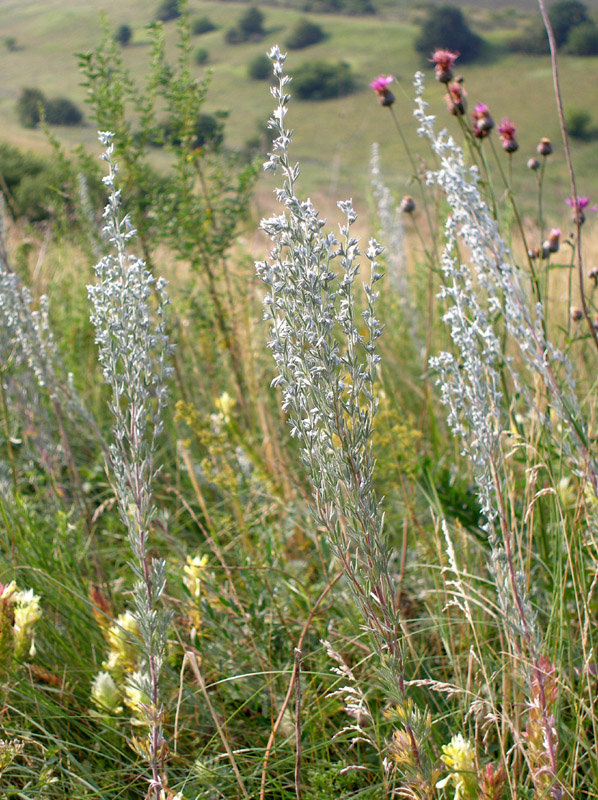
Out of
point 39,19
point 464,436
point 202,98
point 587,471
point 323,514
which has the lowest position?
point 587,471

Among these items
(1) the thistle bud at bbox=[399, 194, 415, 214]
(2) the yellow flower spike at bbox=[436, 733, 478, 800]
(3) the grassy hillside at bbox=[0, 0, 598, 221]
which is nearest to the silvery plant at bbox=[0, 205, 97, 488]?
(2) the yellow flower spike at bbox=[436, 733, 478, 800]

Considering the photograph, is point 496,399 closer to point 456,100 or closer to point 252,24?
point 456,100

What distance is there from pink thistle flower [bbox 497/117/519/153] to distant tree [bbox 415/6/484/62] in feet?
199

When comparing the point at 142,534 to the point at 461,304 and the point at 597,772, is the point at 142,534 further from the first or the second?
the point at 597,772

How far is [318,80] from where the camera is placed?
51.6 m

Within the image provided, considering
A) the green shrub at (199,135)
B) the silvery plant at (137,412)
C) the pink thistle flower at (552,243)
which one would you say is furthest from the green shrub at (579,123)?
the silvery plant at (137,412)

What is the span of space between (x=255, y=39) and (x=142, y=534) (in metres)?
73.0

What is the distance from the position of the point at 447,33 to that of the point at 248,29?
20.0 meters

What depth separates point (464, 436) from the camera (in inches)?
57.1

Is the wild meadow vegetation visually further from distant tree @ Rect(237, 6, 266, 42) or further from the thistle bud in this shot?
distant tree @ Rect(237, 6, 266, 42)

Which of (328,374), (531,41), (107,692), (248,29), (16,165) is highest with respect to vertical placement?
(248,29)

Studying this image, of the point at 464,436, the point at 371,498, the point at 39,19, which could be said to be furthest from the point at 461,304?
the point at 39,19

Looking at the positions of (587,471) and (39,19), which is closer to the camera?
(587,471)

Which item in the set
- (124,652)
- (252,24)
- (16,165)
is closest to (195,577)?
(124,652)
